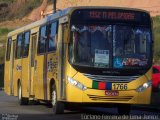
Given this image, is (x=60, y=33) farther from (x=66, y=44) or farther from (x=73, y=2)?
(x=73, y=2)

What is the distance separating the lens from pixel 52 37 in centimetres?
1973

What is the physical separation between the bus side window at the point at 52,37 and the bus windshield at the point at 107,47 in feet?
5.66

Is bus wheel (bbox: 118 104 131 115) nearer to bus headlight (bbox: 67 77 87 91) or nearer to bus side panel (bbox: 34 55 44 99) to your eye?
bus headlight (bbox: 67 77 87 91)

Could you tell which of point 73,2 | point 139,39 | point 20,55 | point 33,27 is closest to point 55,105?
point 139,39

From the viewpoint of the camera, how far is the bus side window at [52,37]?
19.5 meters

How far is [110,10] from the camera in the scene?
1827 cm

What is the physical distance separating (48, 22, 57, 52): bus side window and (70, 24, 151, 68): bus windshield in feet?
5.66

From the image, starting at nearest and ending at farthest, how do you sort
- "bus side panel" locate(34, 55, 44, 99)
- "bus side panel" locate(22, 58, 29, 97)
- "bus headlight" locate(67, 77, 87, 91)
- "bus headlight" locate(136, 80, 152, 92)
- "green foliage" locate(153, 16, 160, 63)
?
1. "bus headlight" locate(67, 77, 87, 91)
2. "bus headlight" locate(136, 80, 152, 92)
3. "bus side panel" locate(34, 55, 44, 99)
4. "bus side panel" locate(22, 58, 29, 97)
5. "green foliage" locate(153, 16, 160, 63)

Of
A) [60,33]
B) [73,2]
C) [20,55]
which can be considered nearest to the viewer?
[60,33]

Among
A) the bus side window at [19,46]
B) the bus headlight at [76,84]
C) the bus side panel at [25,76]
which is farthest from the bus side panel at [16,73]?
the bus headlight at [76,84]

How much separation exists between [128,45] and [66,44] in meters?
1.81

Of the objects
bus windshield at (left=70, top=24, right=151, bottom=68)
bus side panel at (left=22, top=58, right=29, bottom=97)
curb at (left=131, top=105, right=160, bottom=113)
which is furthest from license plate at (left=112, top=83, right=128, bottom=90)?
bus side panel at (left=22, top=58, right=29, bottom=97)

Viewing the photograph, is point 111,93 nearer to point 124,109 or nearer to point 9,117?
point 124,109

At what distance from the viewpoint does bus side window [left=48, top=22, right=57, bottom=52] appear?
63.9ft
